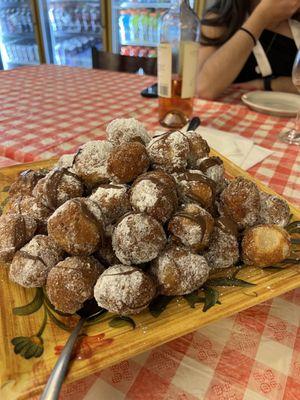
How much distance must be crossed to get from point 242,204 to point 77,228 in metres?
0.29

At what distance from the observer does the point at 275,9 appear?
5.45 feet

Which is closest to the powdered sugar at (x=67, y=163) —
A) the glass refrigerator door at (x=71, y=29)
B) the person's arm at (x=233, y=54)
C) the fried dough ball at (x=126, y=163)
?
the fried dough ball at (x=126, y=163)

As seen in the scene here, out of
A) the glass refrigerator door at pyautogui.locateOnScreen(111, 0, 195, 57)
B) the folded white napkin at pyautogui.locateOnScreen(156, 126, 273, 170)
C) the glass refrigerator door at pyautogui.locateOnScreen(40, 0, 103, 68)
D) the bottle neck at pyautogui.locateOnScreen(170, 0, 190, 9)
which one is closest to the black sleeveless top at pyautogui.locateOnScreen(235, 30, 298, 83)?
the bottle neck at pyautogui.locateOnScreen(170, 0, 190, 9)

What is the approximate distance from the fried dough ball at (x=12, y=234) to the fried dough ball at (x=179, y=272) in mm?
220

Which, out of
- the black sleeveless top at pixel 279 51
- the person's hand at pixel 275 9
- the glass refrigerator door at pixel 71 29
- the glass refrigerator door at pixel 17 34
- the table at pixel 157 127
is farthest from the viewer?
the glass refrigerator door at pixel 17 34

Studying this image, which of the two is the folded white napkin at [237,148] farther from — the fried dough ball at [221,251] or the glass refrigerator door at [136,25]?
the glass refrigerator door at [136,25]

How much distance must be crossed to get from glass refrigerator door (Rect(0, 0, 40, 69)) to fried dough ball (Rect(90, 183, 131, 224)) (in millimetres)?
4247

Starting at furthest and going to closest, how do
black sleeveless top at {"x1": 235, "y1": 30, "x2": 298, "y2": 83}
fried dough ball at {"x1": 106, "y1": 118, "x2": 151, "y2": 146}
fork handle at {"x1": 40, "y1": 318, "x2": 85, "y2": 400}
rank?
black sleeveless top at {"x1": 235, "y1": 30, "x2": 298, "y2": 83}, fried dough ball at {"x1": 106, "y1": 118, "x2": 151, "y2": 146}, fork handle at {"x1": 40, "y1": 318, "x2": 85, "y2": 400}

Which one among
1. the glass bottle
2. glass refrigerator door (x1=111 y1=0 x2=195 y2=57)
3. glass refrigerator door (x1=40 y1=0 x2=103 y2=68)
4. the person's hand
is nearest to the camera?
the glass bottle

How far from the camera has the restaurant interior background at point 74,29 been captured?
3807mm

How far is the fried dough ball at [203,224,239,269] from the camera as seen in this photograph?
56 centimetres

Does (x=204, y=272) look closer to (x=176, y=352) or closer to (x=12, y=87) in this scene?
(x=176, y=352)

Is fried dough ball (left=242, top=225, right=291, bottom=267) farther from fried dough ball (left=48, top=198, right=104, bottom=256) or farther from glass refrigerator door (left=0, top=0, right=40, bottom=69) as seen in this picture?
glass refrigerator door (left=0, top=0, right=40, bottom=69)

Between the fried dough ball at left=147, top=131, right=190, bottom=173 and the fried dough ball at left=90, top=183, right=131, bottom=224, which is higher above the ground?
the fried dough ball at left=147, top=131, right=190, bottom=173
